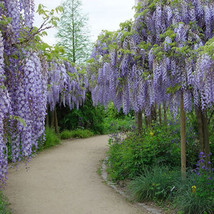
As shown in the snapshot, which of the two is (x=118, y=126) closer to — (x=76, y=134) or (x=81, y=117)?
(x=76, y=134)

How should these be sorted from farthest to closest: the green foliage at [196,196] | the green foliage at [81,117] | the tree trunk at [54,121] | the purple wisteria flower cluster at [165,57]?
the green foliage at [81,117], the tree trunk at [54,121], the purple wisteria flower cluster at [165,57], the green foliage at [196,196]

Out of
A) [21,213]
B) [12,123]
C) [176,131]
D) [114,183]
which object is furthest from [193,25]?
[21,213]

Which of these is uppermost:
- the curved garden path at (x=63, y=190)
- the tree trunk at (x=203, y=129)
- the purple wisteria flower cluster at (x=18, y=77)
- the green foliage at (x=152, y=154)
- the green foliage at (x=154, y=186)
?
the purple wisteria flower cluster at (x=18, y=77)

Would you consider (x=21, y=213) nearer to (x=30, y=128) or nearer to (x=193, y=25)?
(x=30, y=128)

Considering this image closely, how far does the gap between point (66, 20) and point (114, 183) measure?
15045 millimetres

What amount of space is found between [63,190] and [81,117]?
9497 mm

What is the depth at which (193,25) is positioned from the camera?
5.54m

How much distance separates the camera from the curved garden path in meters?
4.80

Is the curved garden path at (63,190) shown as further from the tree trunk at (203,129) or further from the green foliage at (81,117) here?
the green foliage at (81,117)

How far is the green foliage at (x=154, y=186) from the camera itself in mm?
4918

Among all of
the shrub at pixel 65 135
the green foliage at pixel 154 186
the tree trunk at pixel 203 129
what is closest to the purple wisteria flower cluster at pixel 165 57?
the tree trunk at pixel 203 129

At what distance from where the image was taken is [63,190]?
19.2ft

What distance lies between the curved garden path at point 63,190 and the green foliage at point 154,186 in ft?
0.88

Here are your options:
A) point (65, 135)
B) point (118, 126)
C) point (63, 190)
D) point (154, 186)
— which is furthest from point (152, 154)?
point (65, 135)
